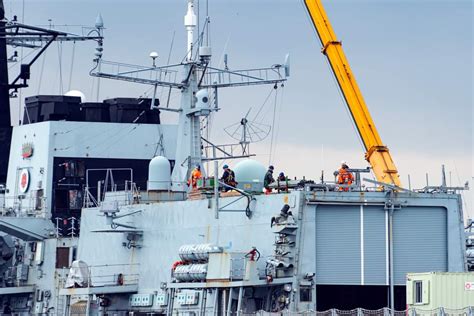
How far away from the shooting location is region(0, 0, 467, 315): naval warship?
44.1 metres

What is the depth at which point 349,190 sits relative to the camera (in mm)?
44875

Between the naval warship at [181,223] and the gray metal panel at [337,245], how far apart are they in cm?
4

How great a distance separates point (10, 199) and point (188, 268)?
18.4 metres

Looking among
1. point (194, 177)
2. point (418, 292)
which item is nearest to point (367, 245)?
point (418, 292)

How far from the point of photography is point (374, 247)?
146 feet

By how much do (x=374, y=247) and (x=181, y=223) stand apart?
306 inches

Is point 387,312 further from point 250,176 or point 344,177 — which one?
point 250,176

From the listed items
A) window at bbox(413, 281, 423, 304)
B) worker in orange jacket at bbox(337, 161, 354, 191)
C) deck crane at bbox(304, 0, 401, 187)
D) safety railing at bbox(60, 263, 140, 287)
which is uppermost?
deck crane at bbox(304, 0, 401, 187)

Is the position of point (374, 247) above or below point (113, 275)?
above

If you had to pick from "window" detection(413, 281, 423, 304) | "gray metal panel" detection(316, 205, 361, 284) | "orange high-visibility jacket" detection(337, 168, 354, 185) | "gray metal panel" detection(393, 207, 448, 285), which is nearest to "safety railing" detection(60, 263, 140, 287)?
"orange high-visibility jacket" detection(337, 168, 354, 185)

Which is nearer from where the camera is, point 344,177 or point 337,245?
point 337,245

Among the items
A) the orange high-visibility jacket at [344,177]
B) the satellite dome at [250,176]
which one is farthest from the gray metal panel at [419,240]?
the satellite dome at [250,176]

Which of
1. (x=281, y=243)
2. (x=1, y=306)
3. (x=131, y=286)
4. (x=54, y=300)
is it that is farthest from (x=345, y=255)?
(x=1, y=306)

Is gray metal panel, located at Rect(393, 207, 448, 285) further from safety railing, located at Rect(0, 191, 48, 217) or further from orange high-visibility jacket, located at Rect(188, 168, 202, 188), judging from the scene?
safety railing, located at Rect(0, 191, 48, 217)
